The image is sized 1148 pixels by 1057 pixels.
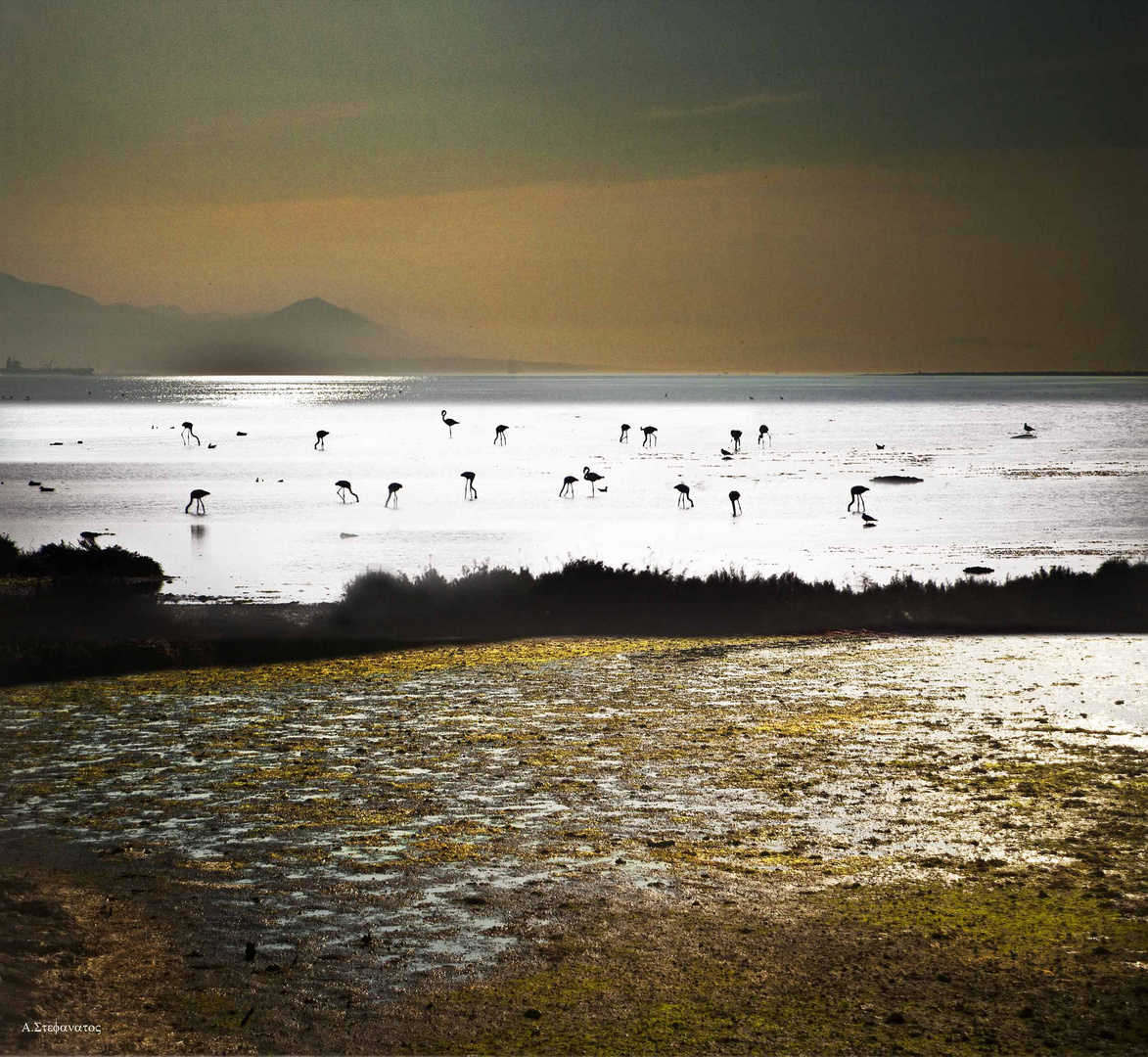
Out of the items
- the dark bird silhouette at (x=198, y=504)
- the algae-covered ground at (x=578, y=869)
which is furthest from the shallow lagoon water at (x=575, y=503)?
the algae-covered ground at (x=578, y=869)

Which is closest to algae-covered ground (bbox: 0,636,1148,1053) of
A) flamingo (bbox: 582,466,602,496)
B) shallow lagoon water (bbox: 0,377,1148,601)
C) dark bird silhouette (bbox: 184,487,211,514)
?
shallow lagoon water (bbox: 0,377,1148,601)

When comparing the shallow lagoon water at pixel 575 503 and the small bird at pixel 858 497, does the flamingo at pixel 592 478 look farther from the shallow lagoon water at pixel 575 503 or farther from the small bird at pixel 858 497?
the small bird at pixel 858 497

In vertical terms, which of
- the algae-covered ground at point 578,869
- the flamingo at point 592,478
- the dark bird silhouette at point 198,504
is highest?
the flamingo at point 592,478

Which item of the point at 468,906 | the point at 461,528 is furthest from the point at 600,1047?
the point at 461,528

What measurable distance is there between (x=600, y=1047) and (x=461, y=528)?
34366 mm

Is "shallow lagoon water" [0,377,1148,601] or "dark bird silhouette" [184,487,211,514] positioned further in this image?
"dark bird silhouette" [184,487,211,514]

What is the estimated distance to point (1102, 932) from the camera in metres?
6.96

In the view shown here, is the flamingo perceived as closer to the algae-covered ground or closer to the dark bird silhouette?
the dark bird silhouette

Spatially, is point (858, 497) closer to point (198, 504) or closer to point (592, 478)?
point (592, 478)

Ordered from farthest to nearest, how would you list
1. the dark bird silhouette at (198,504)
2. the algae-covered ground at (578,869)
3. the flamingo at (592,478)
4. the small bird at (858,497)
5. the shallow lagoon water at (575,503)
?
the flamingo at (592,478), the small bird at (858,497), the dark bird silhouette at (198,504), the shallow lagoon water at (575,503), the algae-covered ground at (578,869)

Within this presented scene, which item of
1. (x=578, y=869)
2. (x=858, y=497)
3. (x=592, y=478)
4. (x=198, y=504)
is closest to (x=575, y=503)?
(x=592, y=478)

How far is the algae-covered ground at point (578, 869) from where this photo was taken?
6.00 m

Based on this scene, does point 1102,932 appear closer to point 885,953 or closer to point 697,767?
point 885,953

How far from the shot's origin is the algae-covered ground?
6.00m
